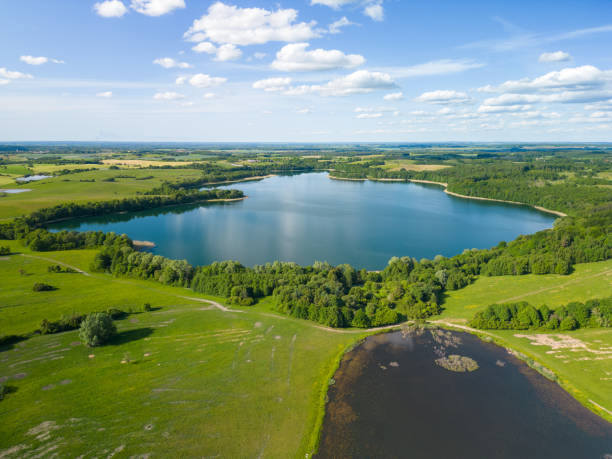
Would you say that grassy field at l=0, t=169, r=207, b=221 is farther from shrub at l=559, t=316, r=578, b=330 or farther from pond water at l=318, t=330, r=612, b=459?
shrub at l=559, t=316, r=578, b=330

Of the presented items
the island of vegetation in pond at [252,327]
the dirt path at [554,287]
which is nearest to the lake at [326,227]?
the island of vegetation in pond at [252,327]

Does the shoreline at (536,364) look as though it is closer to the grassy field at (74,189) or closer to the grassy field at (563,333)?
the grassy field at (563,333)

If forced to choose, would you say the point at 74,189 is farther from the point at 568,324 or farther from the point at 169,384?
the point at 568,324

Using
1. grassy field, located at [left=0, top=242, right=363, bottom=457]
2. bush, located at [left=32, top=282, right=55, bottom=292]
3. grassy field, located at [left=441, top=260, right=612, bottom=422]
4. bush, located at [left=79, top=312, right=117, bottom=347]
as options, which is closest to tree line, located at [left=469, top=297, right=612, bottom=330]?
grassy field, located at [left=441, top=260, right=612, bottom=422]

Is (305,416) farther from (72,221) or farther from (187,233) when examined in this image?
(72,221)

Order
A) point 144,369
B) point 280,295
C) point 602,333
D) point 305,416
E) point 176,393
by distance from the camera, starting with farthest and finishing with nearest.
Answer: point 280,295
point 602,333
point 144,369
point 176,393
point 305,416

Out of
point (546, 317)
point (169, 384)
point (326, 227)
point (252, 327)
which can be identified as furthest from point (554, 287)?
point (326, 227)

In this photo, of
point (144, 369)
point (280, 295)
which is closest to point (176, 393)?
point (144, 369)
